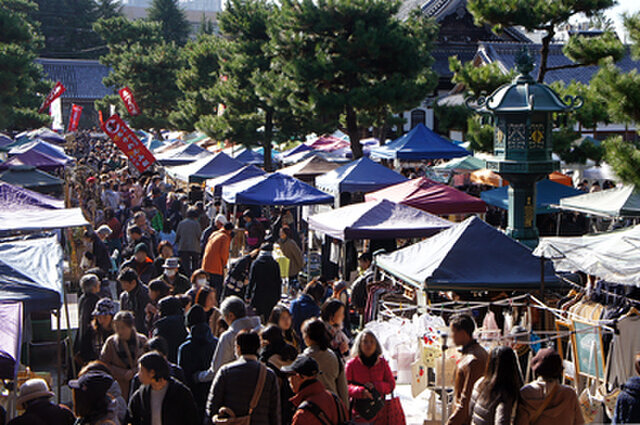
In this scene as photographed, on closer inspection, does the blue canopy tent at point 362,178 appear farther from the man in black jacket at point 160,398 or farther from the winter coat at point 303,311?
the man in black jacket at point 160,398

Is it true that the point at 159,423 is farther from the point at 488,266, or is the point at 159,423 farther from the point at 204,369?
the point at 488,266

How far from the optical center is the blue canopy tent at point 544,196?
13.5 metres

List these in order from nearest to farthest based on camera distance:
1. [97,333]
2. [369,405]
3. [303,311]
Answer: [369,405]
[97,333]
[303,311]

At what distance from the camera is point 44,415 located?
4.11 metres

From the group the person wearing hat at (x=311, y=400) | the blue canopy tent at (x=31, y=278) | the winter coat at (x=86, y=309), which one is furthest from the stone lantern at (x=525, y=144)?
the person wearing hat at (x=311, y=400)

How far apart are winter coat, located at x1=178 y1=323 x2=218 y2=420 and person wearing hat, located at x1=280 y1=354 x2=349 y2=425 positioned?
1373 millimetres

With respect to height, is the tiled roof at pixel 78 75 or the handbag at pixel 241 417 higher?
the tiled roof at pixel 78 75

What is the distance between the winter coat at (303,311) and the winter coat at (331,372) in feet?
6.51

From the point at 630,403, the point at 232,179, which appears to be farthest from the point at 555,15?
the point at 630,403

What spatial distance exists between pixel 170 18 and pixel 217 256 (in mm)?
62415

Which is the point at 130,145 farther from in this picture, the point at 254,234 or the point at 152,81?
the point at 152,81

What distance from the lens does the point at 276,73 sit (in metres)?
21.0

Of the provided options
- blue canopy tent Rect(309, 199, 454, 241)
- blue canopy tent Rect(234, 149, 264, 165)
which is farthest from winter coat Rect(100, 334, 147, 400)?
blue canopy tent Rect(234, 149, 264, 165)

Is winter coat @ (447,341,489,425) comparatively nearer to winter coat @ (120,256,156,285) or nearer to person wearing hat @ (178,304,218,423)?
person wearing hat @ (178,304,218,423)
